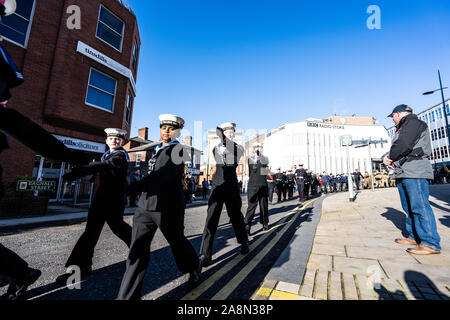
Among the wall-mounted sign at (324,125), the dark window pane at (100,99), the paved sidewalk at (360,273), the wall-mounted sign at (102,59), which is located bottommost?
the paved sidewalk at (360,273)

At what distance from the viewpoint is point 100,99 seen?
10992 millimetres

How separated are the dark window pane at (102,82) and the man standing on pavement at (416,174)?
42.1 ft

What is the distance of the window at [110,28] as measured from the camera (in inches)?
440

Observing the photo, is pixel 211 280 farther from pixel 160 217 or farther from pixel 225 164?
pixel 225 164

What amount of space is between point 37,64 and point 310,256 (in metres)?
12.8

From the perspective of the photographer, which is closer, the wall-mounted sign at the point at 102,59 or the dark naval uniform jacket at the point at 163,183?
the dark naval uniform jacket at the point at 163,183

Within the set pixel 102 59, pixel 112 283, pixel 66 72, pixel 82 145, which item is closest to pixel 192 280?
pixel 112 283

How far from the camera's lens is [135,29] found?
1337cm

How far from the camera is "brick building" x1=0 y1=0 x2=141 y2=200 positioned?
876 centimetres

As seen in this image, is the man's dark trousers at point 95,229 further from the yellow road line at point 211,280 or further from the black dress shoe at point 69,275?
the yellow road line at point 211,280

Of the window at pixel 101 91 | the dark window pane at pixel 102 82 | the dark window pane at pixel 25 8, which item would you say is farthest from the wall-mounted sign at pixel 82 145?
the dark window pane at pixel 25 8
